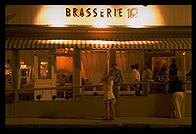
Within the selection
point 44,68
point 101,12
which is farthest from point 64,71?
point 101,12

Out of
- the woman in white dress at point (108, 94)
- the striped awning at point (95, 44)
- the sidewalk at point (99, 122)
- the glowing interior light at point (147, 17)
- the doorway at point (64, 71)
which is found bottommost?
the sidewalk at point (99, 122)

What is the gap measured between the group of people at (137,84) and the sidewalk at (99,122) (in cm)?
46

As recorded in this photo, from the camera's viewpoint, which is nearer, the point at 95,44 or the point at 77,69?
the point at 95,44

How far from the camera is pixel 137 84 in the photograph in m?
16.6

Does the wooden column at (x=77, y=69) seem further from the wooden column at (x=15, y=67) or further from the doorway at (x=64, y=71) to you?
the wooden column at (x=15, y=67)

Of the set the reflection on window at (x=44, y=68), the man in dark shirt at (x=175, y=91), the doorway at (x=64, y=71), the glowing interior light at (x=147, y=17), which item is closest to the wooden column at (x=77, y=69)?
the doorway at (x=64, y=71)

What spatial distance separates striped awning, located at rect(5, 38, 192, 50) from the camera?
1622cm

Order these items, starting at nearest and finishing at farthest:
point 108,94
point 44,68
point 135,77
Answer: point 108,94, point 135,77, point 44,68

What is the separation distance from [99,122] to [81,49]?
313 cm

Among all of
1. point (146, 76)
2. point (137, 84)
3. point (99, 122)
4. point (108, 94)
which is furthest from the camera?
point (146, 76)

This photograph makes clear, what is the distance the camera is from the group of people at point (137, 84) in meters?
15.3

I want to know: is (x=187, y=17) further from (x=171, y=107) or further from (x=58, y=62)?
(x=58, y=62)

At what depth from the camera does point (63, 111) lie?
16.5 m

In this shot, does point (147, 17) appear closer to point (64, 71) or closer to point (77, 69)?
point (77, 69)
